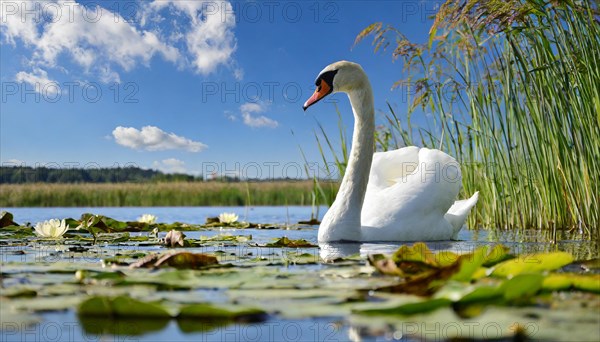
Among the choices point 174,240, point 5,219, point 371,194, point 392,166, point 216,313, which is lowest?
point 216,313

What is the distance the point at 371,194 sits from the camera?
6172 mm

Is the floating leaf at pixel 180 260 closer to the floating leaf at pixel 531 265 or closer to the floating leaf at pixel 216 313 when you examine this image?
the floating leaf at pixel 216 313

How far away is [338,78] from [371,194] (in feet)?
4.09

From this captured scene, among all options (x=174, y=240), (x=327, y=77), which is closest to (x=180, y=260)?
(x=174, y=240)

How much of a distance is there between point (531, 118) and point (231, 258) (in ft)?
12.5

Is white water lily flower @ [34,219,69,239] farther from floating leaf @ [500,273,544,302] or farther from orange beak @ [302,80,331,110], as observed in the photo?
floating leaf @ [500,273,544,302]

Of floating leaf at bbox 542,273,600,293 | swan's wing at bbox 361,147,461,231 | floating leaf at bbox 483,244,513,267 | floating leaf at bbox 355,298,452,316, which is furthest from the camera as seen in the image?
swan's wing at bbox 361,147,461,231

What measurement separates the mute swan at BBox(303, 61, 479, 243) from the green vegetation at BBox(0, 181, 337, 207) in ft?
48.9

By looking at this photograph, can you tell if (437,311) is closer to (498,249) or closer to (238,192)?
(498,249)

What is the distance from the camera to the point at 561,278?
2439 mm

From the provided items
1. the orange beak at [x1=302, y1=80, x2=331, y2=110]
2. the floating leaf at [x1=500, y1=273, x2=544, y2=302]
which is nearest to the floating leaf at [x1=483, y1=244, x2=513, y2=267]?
the floating leaf at [x1=500, y1=273, x2=544, y2=302]

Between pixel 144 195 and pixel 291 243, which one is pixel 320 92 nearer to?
pixel 291 243

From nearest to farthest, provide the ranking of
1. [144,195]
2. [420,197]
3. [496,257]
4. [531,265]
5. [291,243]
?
1. [531,265]
2. [496,257]
3. [291,243]
4. [420,197]
5. [144,195]

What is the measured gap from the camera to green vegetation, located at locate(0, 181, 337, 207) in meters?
21.0
